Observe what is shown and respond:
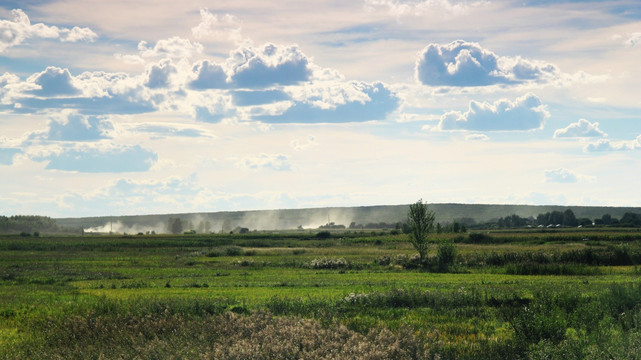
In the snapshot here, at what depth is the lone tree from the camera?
215ft

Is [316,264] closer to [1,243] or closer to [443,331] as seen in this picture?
[443,331]

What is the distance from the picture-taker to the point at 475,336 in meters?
20.8

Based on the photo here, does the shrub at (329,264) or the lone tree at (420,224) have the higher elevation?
the lone tree at (420,224)

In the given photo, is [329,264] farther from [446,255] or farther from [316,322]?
[316,322]

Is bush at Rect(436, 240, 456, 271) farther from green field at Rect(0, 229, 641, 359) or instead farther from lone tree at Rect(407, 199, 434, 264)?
green field at Rect(0, 229, 641, 359)

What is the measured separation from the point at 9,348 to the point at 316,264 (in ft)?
138

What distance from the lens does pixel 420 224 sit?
66.6m

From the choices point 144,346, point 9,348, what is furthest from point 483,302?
point 9,348

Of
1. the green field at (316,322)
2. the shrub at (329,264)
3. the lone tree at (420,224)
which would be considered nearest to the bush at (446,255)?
the lone tree at (420,224)

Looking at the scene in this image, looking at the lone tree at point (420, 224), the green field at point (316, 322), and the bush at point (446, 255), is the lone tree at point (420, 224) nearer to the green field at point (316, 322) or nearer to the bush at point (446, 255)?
the bush at point (446, 255)

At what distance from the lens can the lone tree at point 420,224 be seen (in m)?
65.5

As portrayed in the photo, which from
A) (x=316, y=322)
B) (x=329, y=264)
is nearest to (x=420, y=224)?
(x=329, y=264)

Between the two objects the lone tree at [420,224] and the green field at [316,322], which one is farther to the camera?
the lone tree at [420,224]

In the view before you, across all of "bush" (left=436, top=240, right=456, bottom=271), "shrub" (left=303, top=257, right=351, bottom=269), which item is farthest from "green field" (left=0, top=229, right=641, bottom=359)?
"bush" (left=436, top=240, right=456, bottom=271)
